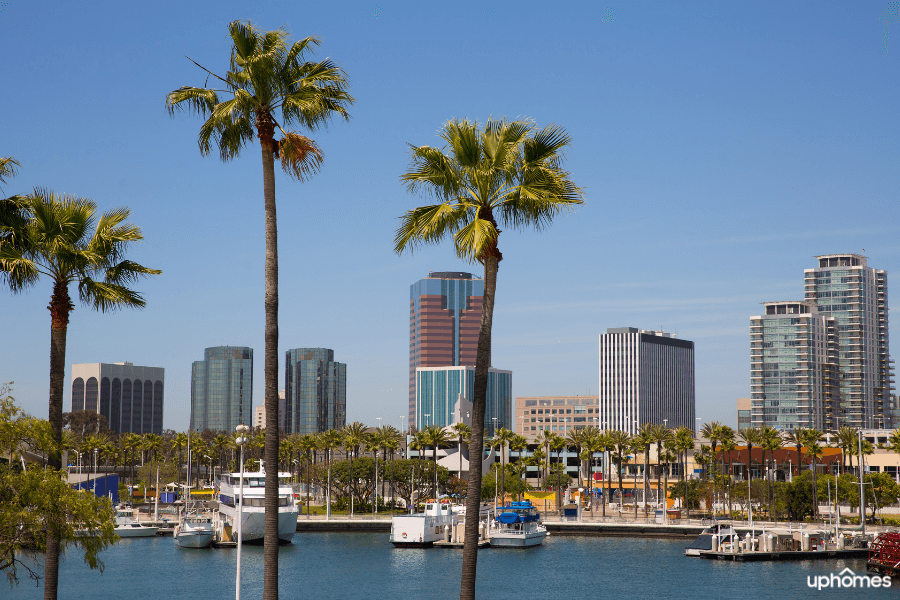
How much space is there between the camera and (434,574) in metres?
89.8

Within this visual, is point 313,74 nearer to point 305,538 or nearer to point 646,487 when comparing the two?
point 305,538

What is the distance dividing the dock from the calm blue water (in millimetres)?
2968

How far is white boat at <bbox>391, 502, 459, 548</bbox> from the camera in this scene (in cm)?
11406

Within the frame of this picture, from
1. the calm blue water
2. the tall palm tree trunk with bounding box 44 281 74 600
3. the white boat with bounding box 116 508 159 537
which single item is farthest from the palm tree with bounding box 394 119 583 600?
the white boat with bounding box 116 508 159 537

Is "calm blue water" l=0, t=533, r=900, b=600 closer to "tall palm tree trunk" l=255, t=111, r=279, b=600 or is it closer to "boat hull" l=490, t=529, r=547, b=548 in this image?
"boat hull" l=490, t=529, r=547, b=548

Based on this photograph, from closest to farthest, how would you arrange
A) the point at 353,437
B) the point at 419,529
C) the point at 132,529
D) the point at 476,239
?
the point at 476,239
the point at 419,529
the point at 132,529
the point at 353,437

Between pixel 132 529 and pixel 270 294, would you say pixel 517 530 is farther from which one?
pixel 270 294

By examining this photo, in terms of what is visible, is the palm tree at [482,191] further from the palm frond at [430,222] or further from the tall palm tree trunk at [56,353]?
the tall palm tree trunk at [56,353]

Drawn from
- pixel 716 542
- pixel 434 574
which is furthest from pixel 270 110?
pixel 716 542

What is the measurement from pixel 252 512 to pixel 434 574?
3087 cm

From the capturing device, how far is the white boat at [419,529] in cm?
11406

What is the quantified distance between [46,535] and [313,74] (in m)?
15.3

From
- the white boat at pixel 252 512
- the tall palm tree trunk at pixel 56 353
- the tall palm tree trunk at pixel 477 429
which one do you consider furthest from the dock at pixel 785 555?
the tall palm tree trunk at pixel 477 429

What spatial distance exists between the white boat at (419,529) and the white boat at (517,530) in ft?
20.6
